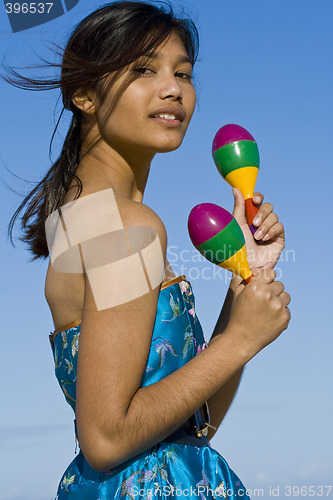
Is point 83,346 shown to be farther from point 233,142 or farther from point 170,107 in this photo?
point 233,142

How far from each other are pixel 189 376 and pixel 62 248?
0.49 meters

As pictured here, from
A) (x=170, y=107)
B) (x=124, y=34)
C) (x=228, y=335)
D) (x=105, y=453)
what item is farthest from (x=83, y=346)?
(x=124, y=34)

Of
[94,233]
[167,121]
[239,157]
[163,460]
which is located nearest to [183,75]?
[167,121]

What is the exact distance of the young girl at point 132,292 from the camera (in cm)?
163

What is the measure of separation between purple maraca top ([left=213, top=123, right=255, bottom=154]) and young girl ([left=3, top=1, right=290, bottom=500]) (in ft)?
0.65

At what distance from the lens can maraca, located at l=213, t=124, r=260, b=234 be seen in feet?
7.79

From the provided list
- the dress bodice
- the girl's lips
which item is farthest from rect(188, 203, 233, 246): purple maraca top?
the girl's lips

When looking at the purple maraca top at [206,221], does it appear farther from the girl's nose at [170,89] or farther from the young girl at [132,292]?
the girl's nose at [170,89]

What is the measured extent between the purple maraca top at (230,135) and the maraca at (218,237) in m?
0.45

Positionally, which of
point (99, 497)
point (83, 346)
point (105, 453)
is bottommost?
point (99, 497)

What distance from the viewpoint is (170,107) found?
2.04 metres

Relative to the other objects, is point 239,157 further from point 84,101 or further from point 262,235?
point 84,101

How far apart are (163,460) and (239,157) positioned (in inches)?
41.2

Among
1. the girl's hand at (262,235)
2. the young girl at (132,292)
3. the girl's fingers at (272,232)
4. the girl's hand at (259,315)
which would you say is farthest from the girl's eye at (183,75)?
the girl's hand at (259,315)
